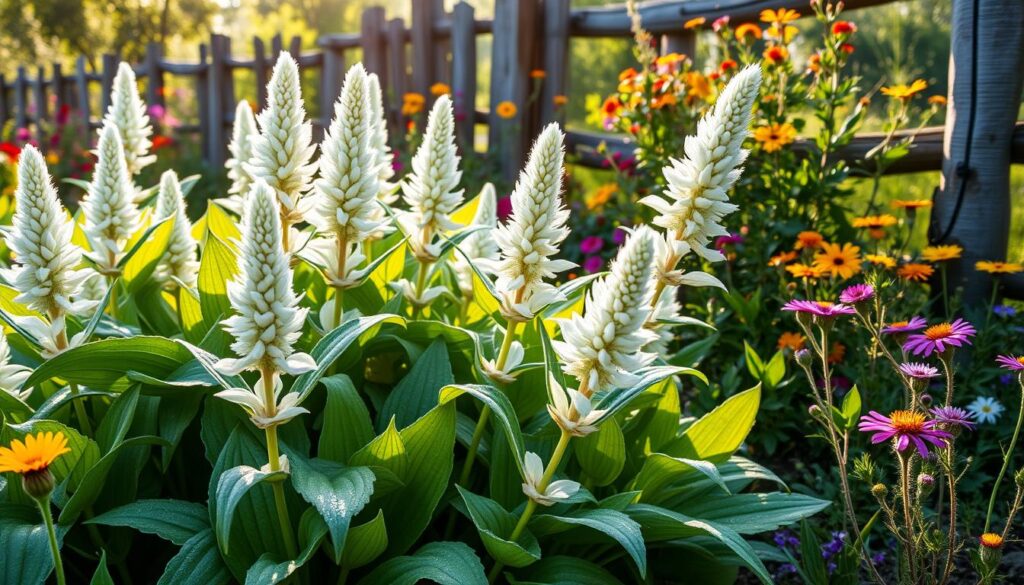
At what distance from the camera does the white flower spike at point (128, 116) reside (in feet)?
7.96

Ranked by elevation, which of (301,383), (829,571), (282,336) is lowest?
(829,571)

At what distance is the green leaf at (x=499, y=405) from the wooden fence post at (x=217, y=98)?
8974mm

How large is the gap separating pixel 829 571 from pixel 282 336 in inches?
63.7

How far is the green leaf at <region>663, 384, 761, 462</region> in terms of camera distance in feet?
6.98

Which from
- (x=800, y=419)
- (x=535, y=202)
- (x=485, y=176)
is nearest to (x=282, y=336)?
(x=535, y=202)

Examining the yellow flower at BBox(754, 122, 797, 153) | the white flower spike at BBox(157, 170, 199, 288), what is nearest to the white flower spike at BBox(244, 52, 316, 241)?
the white flower spike at BBox(157, 170, 199, 288)

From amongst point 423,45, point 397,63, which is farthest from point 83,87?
point 423,45

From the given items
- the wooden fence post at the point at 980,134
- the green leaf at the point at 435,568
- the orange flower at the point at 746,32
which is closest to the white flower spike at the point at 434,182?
the green leaf at the point at 435,568

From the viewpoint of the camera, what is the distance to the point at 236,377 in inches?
65.1

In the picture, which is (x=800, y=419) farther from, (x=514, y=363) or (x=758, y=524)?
(x=514, y=363)

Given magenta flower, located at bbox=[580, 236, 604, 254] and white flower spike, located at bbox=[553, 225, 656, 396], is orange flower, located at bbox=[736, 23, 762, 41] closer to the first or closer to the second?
magenta flower, located at bbox=[580, 236, 604, 254]

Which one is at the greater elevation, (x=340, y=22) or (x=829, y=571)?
(x=340, y=22)

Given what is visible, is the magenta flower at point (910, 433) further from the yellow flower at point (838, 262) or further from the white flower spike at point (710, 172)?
the yellow flower at point (838, 262)

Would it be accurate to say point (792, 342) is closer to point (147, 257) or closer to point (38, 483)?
point (147, 257)
